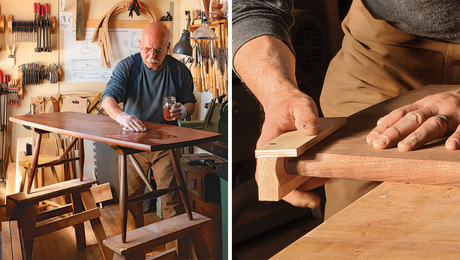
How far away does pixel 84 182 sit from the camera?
137cm

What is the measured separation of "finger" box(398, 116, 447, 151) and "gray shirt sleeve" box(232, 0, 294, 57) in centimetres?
49

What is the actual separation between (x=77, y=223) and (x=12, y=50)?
0.59 metres

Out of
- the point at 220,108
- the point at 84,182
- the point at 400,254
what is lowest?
the point at 84,182

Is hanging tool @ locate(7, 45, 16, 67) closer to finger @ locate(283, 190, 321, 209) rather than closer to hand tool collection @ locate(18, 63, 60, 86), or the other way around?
hand tool collection @ locate(18, 63, 60, 86)

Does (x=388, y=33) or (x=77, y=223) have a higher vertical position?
(x=388, y=33)

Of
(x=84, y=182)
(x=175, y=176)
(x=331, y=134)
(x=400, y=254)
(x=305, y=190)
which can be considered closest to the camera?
(x=400, y=254)

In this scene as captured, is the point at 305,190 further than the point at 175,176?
No

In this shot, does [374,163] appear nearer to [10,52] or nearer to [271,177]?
[271,177]

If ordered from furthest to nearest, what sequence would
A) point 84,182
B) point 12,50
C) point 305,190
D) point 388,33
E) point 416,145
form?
point 84,182 < point 12,50 < point 388,33 < point 305,190 < point 416,145

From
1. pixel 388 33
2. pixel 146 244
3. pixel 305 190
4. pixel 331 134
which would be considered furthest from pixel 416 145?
pixel 146 244

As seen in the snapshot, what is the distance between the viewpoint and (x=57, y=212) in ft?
4.49

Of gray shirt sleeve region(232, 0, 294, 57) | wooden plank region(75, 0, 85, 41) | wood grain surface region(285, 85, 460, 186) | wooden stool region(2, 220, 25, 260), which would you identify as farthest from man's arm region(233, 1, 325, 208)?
wooden stool region(2, 220, 25, 260)

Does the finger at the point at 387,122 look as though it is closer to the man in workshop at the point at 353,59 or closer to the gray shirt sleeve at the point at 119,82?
the man in workshop at the point at 353,59

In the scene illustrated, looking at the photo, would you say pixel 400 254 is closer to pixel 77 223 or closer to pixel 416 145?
pixel 416 145
